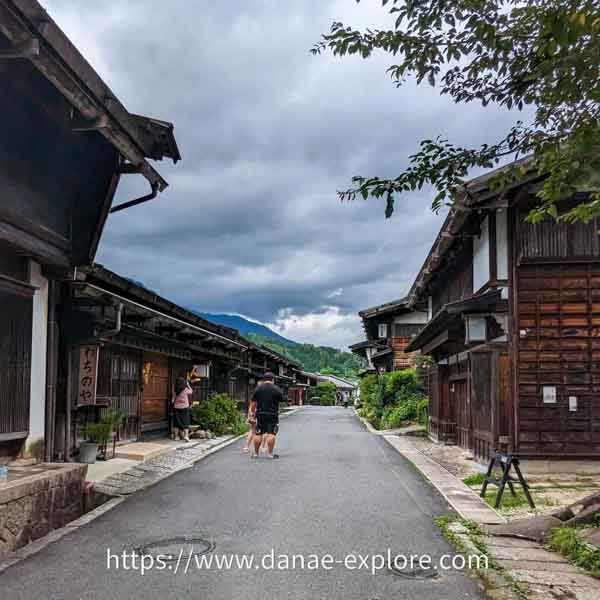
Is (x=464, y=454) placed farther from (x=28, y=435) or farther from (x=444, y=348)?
(x=28, y=435)

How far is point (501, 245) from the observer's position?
41.1 feet

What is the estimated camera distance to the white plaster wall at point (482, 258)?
513 inches

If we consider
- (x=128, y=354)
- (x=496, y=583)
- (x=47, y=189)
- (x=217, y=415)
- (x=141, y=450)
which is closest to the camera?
(x=496, y=583)

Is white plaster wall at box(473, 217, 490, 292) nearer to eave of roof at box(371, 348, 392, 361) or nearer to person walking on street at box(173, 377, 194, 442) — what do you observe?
person walking on street at box(173, 377, 194, 442)

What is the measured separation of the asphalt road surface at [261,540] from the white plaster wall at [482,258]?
447cm

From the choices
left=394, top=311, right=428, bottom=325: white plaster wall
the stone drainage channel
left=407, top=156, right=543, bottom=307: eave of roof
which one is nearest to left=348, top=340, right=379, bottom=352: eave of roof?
left=394, top=311, right=428, bottom=325: white plaster wall

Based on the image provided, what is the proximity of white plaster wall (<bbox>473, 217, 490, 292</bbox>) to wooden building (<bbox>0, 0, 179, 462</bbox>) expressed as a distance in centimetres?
703

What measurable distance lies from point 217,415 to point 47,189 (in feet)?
40.7

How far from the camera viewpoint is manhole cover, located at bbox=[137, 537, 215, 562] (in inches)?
245

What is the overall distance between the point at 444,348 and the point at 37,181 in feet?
43.2

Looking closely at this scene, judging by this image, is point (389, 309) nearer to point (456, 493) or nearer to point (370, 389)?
point (370, 389)

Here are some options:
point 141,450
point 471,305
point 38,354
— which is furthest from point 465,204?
point 141,450

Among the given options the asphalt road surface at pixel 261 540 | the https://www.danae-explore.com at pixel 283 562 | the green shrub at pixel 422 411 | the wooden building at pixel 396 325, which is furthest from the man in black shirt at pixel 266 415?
the wooden building at pixel 396 325

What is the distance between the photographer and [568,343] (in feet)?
40.3
